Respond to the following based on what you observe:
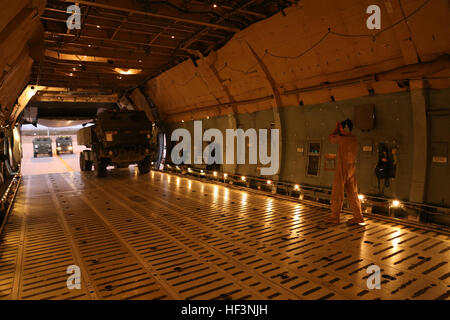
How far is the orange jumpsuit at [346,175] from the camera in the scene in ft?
20.5

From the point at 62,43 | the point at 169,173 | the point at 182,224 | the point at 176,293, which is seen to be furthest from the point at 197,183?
the point at 176,293

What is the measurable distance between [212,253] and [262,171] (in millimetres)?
5667

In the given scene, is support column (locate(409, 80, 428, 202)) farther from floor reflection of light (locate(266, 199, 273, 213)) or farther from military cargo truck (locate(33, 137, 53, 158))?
military cargo truck (locate(33, 137, 53, 158))

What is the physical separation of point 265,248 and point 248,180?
5.80 meters

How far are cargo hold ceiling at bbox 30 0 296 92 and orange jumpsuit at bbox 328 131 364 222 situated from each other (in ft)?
10.8

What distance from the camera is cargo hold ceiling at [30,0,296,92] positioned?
7305mm

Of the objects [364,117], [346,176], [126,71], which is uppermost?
[126,71]

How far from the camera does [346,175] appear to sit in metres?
6.24

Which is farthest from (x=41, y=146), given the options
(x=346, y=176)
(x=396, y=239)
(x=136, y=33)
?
(x=396, y=239)

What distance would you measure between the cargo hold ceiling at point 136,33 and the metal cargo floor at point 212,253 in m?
4.78

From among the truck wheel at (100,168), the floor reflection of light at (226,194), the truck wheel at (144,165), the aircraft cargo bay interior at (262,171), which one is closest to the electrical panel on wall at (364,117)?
the aircraft cargo bay interior at (262,171)

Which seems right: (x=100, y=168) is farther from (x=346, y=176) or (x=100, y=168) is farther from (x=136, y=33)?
(x=346, y=176)

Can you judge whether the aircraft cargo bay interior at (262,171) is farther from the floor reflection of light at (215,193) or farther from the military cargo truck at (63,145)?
the military cargo truck at (63,145)

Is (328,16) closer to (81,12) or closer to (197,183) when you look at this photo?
(81,12)
